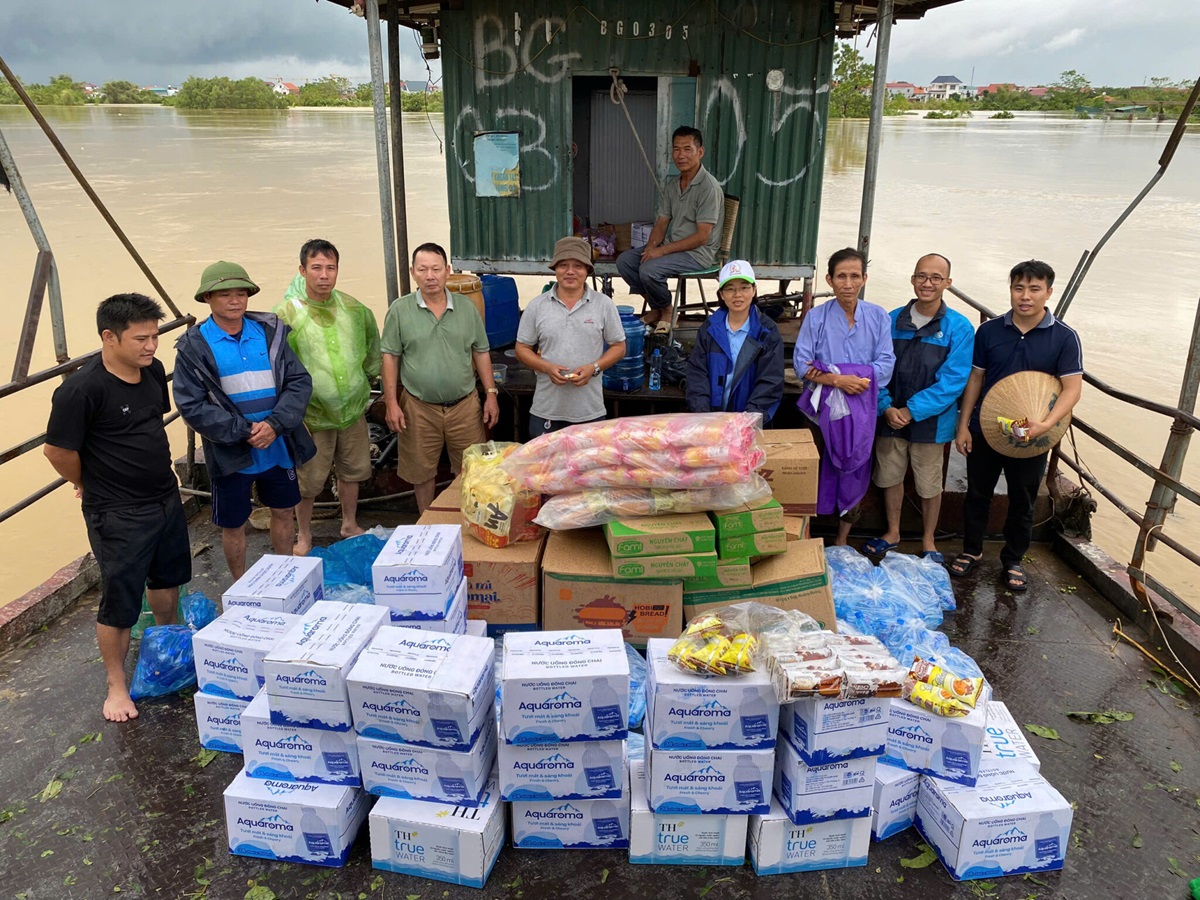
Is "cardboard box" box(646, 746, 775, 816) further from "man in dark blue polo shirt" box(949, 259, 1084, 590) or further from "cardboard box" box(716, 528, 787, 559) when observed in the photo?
"man in dark blue polo shirt" box(949, 259, 1084, 590)

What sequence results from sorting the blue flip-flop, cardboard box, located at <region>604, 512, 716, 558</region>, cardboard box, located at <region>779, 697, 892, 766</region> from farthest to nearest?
the blue flip-flop
cardboard box, located at <region>604, 512, 716, 558</region>
cardboard box, located at <region>779, 697, 892, 766</region>

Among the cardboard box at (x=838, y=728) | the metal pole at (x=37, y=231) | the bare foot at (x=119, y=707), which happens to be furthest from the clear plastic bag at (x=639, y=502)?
the metal pole at (x=37, y=231)

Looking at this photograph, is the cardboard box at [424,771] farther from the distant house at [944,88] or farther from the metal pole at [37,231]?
the distant house at [944,88]

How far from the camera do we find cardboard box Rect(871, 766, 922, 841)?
294 cm

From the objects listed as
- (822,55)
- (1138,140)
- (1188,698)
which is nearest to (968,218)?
(822,55)

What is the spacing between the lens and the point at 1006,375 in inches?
176

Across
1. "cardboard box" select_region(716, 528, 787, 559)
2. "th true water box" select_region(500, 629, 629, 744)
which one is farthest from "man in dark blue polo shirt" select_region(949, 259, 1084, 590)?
"th true water box" select_region(500, 629, 629, 744)

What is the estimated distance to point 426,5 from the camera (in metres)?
6.48

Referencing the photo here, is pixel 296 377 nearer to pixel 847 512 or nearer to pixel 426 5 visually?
pixel 847 512

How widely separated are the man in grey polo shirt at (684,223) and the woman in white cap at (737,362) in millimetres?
1738

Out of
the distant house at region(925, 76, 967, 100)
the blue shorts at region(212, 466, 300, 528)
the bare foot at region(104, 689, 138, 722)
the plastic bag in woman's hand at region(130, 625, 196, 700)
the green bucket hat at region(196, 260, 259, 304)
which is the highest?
the distant house at region(925, 76, 967, 100)

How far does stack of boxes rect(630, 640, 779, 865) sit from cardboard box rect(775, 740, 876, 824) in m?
0.07

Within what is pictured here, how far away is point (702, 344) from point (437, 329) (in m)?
1.51

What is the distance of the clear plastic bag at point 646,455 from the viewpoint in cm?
384
